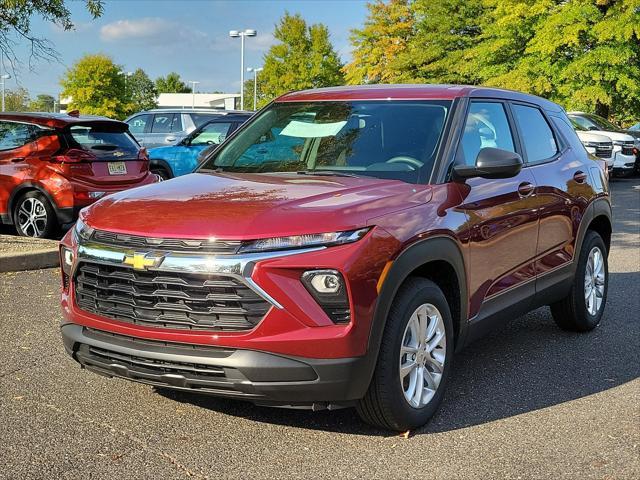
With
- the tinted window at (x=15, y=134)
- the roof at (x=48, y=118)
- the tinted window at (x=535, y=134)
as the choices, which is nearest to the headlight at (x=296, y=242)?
the tinted window at (x=535, y=134)

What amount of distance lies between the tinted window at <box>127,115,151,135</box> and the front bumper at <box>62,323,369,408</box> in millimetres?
14594

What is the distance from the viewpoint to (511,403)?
14.3ft

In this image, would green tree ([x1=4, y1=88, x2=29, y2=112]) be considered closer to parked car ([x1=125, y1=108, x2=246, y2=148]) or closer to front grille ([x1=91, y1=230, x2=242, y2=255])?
parked car ([x1=125, y1=108, x2=246, y2=148])

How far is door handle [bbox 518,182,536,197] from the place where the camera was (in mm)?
4836

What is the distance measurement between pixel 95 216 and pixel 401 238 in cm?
154

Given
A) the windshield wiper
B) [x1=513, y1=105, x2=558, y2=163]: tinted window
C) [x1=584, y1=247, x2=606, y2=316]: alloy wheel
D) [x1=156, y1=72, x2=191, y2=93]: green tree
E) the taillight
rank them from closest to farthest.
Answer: the windshield wiper < [x1=513, y1=105, x2=558, y2=163]: tinted window < [x1=584, y1=247, x2=606, y2=316]: alloy wheel < the taillight < [x1=156, y1=72, x2=191, y2=93]: green tree

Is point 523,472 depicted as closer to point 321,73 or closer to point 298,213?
point 298,213

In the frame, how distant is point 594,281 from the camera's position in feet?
20.1

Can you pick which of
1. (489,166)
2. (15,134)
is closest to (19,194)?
(15,134)

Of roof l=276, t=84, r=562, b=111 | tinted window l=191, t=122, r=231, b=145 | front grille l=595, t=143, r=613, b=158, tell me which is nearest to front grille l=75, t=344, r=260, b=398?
roof l=276, t=84, r=562, b=111

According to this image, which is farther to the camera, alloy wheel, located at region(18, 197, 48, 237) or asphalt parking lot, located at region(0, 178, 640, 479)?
alloy wheel, located at region(18, 197, 48, 237)

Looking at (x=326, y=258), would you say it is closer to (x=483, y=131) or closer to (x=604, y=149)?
(x=483, y=131)

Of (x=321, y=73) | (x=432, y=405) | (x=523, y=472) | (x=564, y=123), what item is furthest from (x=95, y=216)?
(x=321, y=73)

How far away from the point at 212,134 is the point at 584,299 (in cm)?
1038
